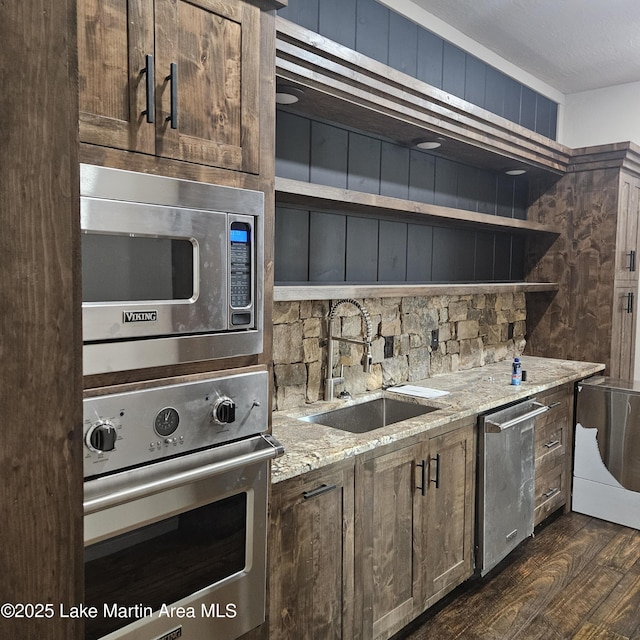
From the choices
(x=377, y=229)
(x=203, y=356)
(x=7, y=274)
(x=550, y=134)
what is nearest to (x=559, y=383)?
(x=377, y=229)

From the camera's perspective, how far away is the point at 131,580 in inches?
54.4

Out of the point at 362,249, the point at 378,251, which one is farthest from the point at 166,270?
the point at 378,251

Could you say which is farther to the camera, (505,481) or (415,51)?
(415,51)

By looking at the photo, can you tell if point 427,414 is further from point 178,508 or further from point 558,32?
point 558,32

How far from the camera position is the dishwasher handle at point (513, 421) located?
8.61ft

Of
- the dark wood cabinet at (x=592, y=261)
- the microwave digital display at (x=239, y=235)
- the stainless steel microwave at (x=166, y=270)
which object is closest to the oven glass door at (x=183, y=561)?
the stainless steel microwave at (x=166, y=270)

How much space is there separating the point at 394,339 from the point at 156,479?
6.13 ft

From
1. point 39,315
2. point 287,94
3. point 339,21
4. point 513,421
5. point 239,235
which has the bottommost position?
point 513,421

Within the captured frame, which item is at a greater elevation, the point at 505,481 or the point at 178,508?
the point at 178,508

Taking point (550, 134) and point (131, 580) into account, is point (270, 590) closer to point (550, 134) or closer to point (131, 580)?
point (131, 580)

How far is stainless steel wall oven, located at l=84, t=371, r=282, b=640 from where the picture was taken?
131cm

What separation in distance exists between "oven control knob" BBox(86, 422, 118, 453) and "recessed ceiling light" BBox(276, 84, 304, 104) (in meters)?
1.40

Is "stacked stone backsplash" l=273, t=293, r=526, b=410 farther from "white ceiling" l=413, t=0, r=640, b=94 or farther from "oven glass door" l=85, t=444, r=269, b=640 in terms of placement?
"white ceiling" l=413, t=0, r=640, b=94

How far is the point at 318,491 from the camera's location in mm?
1847
